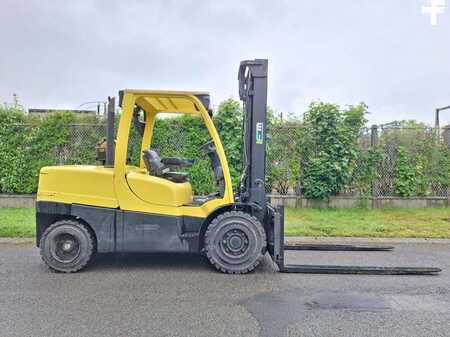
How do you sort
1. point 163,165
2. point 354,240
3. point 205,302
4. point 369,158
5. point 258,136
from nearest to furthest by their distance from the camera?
point 205,302 → point 258,136 → point 163,165 → point 354,240 → point 369,158

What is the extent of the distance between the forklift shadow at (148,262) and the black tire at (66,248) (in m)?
0.23

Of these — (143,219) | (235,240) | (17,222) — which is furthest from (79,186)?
(17,222)

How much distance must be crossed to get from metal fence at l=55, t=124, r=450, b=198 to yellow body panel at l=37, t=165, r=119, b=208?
16.6 ft

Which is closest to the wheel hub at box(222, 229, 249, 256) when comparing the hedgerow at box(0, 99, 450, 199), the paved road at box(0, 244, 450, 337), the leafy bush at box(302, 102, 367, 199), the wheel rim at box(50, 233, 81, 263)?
the paved road at box(0, 244, 450, 337)

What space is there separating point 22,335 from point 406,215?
29.3ft

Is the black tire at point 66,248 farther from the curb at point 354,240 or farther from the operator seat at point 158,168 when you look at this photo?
the curb at point 354,240

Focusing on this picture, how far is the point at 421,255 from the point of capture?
6.43 meters

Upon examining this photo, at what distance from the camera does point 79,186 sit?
5340mm

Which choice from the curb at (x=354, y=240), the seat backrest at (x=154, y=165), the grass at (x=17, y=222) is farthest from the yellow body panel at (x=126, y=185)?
the curb at (x=354, y=240)

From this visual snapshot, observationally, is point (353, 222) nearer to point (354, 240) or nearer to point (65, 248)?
point (354, 240)

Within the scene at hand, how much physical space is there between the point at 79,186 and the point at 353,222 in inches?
237

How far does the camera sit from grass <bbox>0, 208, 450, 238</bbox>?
777 cm

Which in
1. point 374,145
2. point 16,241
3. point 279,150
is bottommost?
point 16,241

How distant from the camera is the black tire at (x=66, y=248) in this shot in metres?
5.24
